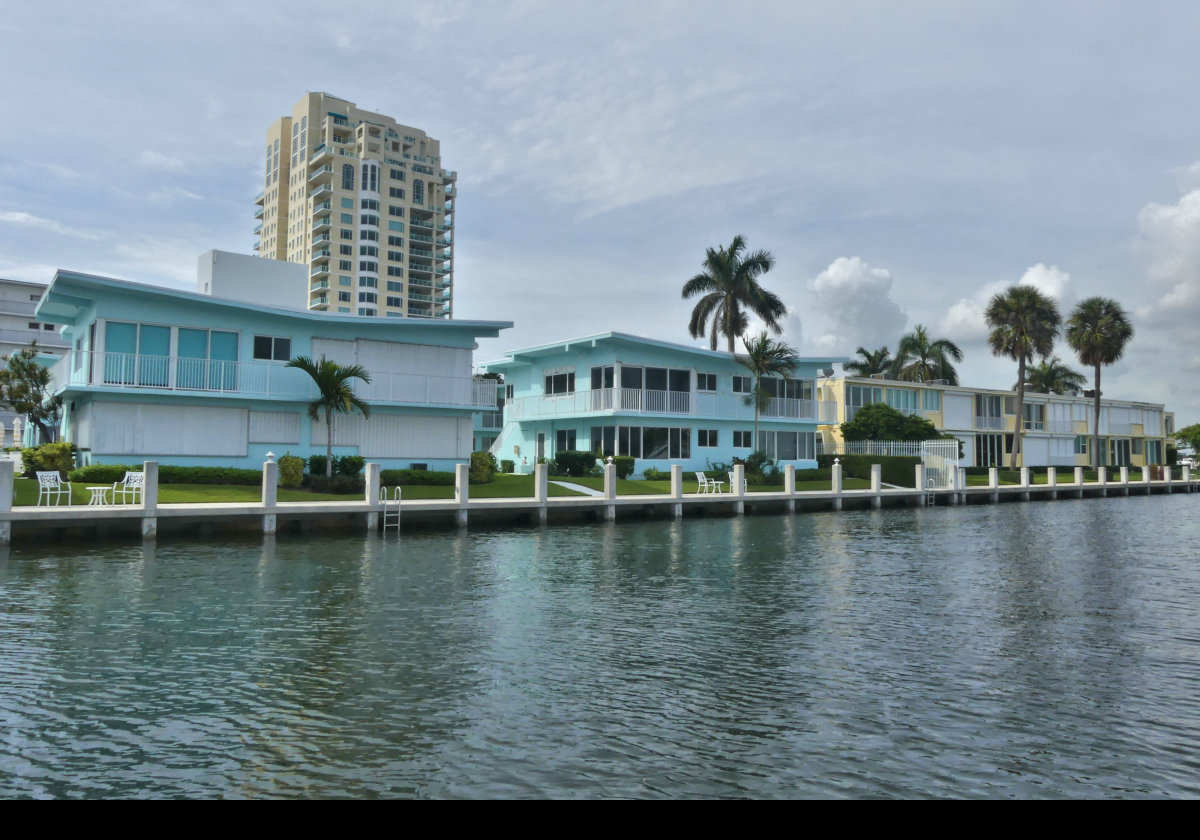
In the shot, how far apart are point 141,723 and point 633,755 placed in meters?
4.56

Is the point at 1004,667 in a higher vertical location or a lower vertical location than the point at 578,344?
lower

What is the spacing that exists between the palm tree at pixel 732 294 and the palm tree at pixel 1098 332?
3035 centimetres

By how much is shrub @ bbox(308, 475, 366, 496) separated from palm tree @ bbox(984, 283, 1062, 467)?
48802 mm

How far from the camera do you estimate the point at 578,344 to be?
45719 millimetres

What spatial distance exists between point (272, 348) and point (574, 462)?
14.3 metres

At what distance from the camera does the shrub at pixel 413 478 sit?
34.0m

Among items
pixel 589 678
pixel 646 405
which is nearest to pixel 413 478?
pixel 646 405

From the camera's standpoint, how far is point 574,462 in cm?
4312

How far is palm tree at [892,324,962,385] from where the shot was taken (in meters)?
73.5

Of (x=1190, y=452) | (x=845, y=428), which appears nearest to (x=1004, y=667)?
(x=845, y=428)

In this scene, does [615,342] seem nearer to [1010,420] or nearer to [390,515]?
[390,515]
